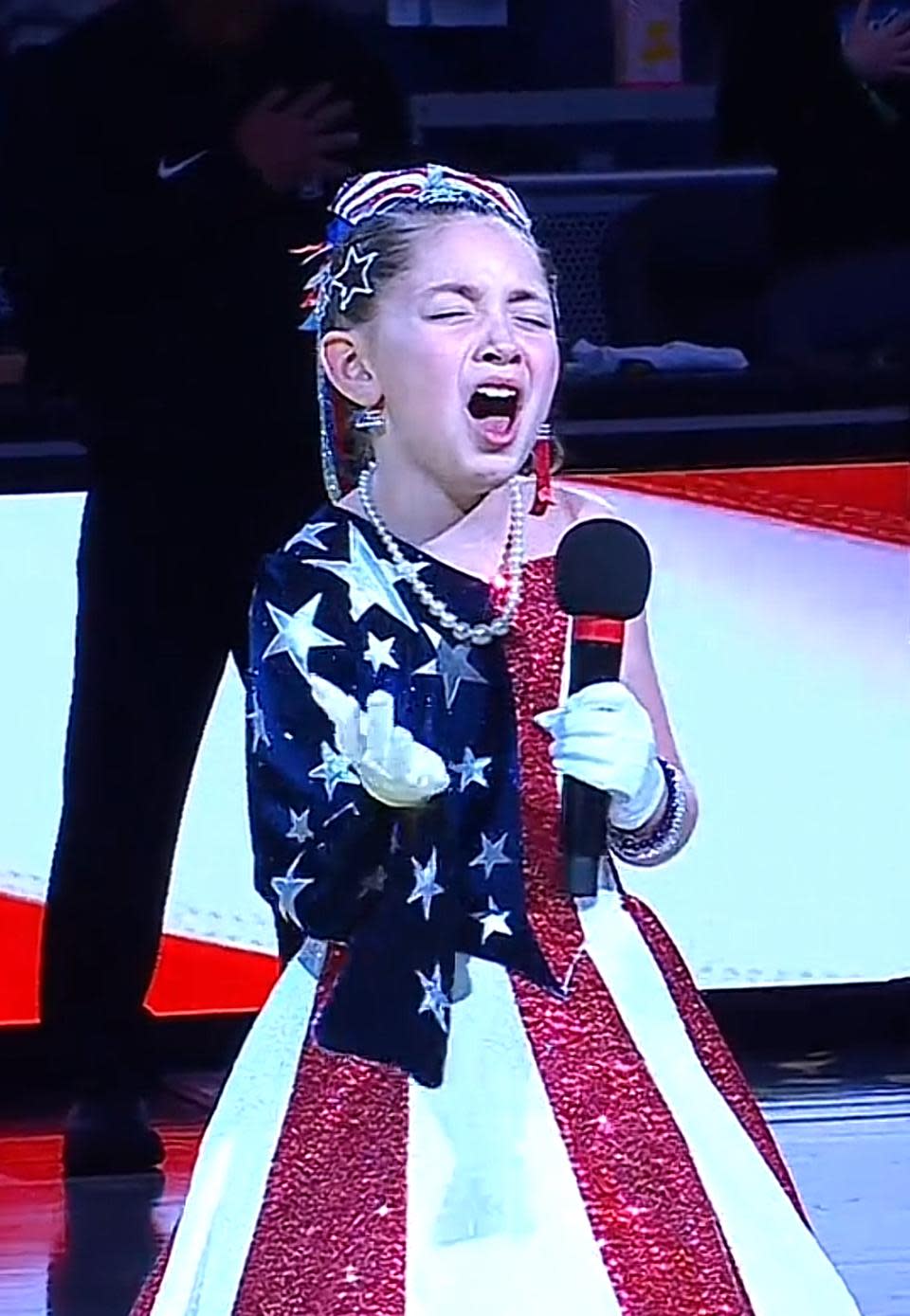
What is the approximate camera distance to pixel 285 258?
4383mm

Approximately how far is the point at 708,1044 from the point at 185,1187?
1.97m

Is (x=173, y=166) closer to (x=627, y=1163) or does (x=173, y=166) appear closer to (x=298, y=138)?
(x=298, y=138)

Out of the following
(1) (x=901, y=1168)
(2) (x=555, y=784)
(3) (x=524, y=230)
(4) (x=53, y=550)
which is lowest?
(1) (x=901, y=1168)

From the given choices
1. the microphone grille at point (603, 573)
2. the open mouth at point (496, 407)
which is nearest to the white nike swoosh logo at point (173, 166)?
the open mouth at point (496, 407)

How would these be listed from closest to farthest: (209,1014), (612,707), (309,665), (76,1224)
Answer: (612,707), (309,665), (76,1224), (209,1014)

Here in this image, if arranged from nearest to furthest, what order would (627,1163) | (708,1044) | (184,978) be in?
1. (627,1163)
2. (708,1044)
3. (184,978)

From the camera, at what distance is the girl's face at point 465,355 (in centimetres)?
240

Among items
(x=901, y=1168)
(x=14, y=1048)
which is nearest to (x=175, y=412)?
(x=14, y=1048)

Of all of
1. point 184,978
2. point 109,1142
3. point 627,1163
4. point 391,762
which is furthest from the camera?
point 184,978

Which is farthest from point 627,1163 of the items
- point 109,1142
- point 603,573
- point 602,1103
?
point 109,1142

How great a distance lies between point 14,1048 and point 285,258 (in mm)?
1251

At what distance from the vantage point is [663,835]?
2432 millimetres

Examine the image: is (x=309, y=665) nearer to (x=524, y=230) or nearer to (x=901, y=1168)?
(x=524, y=230)

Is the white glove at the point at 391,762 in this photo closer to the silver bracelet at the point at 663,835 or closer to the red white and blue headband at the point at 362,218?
the silver bracelet at the point at 663,835
